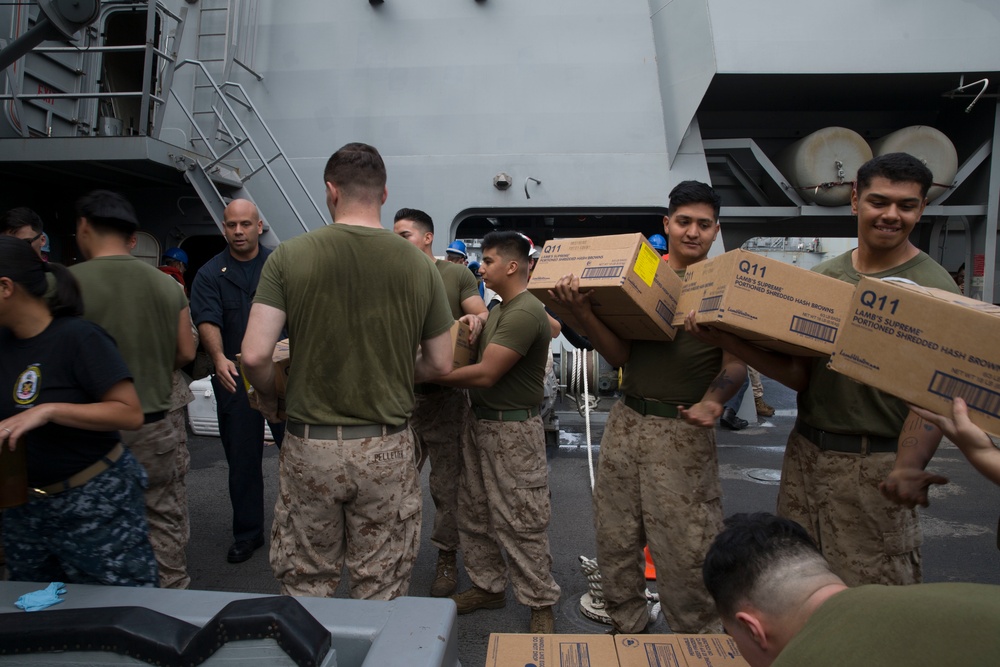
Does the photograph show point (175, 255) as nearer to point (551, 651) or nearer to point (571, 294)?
point (571, 294)

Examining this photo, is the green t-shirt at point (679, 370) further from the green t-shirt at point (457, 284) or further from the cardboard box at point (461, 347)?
the green t-shirt at point (457, 284)

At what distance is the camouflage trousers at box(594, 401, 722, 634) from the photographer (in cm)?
245

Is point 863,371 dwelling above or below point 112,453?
above

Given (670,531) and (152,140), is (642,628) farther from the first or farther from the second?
(152,140)

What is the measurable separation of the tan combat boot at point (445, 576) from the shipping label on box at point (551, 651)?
1.91 m

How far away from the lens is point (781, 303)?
1969mm

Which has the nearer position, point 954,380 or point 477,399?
point 954,380

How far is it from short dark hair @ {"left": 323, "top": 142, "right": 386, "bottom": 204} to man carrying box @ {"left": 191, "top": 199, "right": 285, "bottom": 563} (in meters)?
1.71

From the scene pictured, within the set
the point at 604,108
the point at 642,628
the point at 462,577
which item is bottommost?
the point at 462,577

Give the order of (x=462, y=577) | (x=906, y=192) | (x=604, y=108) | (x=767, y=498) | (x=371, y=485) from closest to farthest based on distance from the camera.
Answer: (x=906, y=192) < (x=371, y=485) < (x=462, y=577) < (x=767, y=498) < (x=604, y=108)

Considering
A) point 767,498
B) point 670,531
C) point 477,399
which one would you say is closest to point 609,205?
point 767,498

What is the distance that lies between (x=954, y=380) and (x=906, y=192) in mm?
846

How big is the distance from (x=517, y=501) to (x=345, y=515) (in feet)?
3.39

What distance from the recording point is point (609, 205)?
6.89 m
